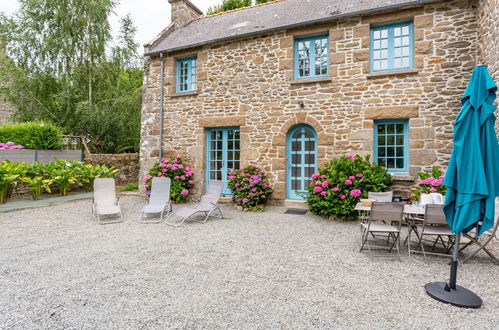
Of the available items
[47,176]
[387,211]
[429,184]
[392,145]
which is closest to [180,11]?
[47,176]

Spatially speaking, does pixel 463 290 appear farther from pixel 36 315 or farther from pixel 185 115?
pixel 185 115

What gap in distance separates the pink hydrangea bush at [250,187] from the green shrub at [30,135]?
757 cm

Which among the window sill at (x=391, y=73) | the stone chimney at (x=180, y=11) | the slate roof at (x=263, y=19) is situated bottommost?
the window sill at (x=391, y=73)

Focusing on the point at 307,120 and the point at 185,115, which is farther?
the point at 185,115

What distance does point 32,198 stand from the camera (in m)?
9.07

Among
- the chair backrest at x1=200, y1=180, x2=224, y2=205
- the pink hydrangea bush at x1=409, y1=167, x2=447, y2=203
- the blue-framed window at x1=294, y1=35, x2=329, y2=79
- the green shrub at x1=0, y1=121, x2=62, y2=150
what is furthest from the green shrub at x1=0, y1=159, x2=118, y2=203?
the pink hydrangea bush at x1=409, y1=167, x2=447, y2=203

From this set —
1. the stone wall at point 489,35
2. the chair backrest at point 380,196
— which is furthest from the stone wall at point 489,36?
the chair backrest at point 380,196

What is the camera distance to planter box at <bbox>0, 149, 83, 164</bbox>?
9547 millimetres

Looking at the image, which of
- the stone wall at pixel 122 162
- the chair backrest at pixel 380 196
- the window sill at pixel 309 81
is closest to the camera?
the chair backrest at pixel 380 196

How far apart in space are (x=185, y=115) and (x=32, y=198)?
5436mm

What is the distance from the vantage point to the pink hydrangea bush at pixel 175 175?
9.16 meters

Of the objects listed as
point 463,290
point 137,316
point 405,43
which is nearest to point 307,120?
point 405,43

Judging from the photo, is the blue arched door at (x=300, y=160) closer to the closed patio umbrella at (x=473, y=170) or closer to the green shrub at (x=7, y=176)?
the closed patio umbrella at (x=473, y=170)

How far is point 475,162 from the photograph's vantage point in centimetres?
307
